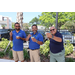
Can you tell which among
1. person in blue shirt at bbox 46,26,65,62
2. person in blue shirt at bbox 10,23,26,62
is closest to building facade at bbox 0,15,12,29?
person in blue shirt at bbox 10,23,26,62

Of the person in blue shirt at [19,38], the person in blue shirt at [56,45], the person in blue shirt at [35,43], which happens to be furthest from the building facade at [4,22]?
the person in blue shirt at [56,45]

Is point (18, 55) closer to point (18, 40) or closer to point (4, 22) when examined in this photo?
point (18, 40)

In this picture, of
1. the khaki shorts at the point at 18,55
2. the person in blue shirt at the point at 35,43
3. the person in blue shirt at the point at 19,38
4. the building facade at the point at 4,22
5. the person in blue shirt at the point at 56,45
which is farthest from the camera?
the building facade at the point at 4,22

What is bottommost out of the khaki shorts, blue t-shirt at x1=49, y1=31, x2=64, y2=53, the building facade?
the khaki shorts

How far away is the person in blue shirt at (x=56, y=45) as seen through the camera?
81.4 inches

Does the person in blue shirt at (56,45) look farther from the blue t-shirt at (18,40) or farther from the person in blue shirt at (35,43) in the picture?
the blue t-shirt at (18,40)

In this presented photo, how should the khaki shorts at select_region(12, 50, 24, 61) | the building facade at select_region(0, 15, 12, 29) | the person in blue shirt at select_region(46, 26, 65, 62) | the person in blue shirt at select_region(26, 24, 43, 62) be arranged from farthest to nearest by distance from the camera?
1. the building facade at select_region(0, 15, 12, 29)
2. the khaki shorts at select_region(12, 50, 24, 61)
3. the person in blue shirt at select_region(26, 24, 43, 62)
4. the person in blue shirt at select_region(46, 26, 65, 62)

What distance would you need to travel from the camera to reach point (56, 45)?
221cm

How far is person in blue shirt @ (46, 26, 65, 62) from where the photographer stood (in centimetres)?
207

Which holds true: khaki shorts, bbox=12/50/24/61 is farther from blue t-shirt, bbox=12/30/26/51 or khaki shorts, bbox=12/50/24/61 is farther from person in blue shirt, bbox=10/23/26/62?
blue t-shirt, bbox=12/30/26/51

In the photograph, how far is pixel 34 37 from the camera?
2365 millimetres
